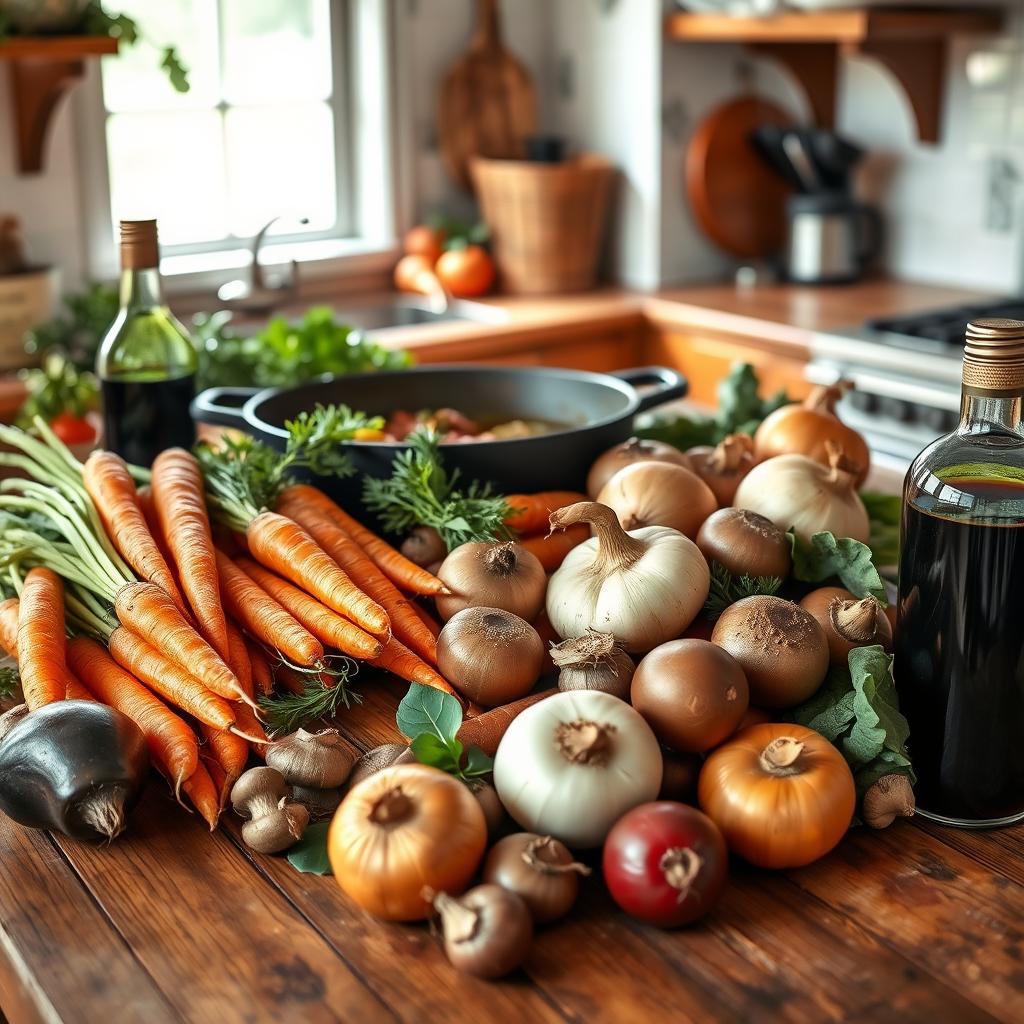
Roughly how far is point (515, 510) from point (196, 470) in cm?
32

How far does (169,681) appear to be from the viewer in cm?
100

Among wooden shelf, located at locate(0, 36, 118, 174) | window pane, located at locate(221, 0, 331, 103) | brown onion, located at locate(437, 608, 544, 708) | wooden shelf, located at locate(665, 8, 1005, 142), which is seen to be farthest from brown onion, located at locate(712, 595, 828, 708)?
window pane, located at locate(221, 0, 331, 103)

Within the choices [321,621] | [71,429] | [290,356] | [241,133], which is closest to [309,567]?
[321,621]

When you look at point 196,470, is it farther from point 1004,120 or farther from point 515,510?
point 1004,120

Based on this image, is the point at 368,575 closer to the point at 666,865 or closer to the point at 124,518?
the point at 124,518

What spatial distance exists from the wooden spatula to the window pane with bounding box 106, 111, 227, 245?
574 mm

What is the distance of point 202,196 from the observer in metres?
3.19

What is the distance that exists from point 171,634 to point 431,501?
0.27 m

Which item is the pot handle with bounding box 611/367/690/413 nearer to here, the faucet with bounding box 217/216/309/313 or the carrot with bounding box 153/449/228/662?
the carrot with bounding box 153/449/228/662

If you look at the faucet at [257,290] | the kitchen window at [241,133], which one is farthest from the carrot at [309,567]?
A: the kitchen window at [241,133]

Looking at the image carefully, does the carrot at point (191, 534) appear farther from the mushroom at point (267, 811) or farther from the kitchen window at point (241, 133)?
the kitchen window at point (241, 133)

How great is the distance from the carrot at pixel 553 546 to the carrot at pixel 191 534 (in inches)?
11.3

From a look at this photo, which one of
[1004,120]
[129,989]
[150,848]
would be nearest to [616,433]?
[150,848]

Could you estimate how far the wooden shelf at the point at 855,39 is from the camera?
2.76 metres
